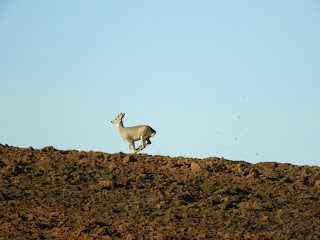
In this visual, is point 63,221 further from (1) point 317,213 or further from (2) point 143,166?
(1) point 317,213

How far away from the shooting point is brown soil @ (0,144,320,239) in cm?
1397

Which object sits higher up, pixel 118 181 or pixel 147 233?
pixel 118 181

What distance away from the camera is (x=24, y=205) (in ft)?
49.4

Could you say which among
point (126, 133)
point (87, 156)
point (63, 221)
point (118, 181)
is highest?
point (126, 133)

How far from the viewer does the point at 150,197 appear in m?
15.9

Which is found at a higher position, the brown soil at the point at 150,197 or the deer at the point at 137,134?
the deer at the point at 137,134

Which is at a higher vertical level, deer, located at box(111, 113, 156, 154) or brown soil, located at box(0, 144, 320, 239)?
deer, located at box(111, 113, 156, 154)

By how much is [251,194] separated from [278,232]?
2664 mm

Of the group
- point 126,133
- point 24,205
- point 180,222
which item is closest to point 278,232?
point 180,222

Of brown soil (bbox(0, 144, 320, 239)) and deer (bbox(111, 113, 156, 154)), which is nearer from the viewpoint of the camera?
brown soil (bbox(0, 144, 320, 239))

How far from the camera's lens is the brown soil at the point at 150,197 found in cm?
1397

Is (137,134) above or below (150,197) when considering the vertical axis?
above

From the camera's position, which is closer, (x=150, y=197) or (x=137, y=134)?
(x=150, y=197)

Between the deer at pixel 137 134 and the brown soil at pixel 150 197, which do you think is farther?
the deer at pixel 137 134
